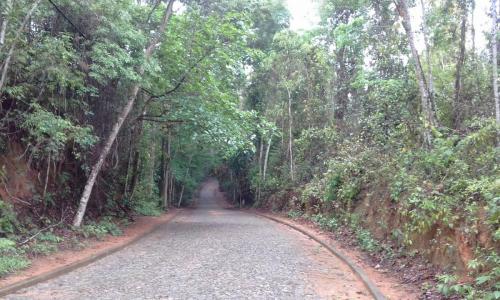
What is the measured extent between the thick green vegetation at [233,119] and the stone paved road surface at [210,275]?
1.31 m

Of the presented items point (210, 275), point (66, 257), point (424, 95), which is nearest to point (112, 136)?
point (66, 257)

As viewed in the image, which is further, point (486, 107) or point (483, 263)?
point (486, 107)

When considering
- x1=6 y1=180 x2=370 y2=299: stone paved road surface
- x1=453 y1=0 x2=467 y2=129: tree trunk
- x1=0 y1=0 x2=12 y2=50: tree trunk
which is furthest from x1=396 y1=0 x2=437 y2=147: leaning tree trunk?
x1=0 y1=0 x2=12 y2=50: tree trunk

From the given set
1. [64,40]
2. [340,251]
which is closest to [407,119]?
[340,251]

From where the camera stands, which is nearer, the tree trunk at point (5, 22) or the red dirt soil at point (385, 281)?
the red dirt soil at point (385, 281)

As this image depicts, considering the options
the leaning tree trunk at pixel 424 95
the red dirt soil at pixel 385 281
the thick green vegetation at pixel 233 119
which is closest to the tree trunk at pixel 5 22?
the thick green vegetation at pixel 233 119

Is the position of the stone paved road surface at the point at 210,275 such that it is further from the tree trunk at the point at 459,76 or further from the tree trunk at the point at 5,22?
the tree trunk at the point at 459,76

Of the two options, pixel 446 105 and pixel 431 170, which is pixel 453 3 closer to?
pixel 446 105

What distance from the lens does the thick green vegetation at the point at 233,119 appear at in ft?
27.9

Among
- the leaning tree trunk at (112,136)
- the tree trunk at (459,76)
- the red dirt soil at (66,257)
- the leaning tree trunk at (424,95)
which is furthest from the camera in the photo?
the tree trunk at (459,76)

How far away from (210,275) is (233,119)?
10.1 meters

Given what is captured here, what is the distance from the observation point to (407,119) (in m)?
13.2

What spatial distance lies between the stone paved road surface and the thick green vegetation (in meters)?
1.31

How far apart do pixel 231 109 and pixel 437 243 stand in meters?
10.6
